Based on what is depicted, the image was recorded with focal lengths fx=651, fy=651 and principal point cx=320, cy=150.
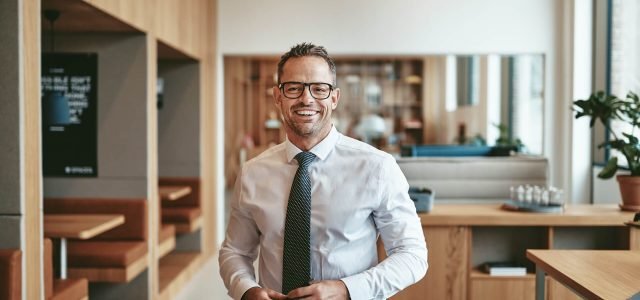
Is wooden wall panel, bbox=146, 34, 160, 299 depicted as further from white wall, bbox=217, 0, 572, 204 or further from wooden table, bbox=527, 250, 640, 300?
wooden table, bbox=527, 250, 640, 300

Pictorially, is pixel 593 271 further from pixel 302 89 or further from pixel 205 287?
pixel 205 287

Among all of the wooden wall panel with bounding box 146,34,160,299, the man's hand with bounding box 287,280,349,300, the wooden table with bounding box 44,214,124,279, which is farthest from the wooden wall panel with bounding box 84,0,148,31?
the man's hand with bounding box 287,280,349,300

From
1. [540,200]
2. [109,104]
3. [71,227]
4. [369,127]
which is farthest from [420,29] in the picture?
[369,127]

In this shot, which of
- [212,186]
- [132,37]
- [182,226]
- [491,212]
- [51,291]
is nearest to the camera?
[51,291]

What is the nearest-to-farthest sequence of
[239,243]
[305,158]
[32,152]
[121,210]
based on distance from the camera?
1. [305,158]
2. [239,243]
3. [32,152]
4. [121,210]

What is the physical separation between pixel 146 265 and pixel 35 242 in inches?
77.5

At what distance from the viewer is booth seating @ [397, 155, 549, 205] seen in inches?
191

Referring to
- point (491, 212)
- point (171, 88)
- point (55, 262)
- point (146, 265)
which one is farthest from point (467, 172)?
point (171, 88)

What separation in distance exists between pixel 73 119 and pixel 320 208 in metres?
3.64

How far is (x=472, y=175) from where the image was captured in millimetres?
4910

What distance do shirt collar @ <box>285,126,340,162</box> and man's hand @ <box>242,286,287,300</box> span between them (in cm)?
40

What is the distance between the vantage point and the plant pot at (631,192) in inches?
154

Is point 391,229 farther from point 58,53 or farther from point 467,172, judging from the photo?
point 58,53

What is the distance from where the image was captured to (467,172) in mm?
4898
